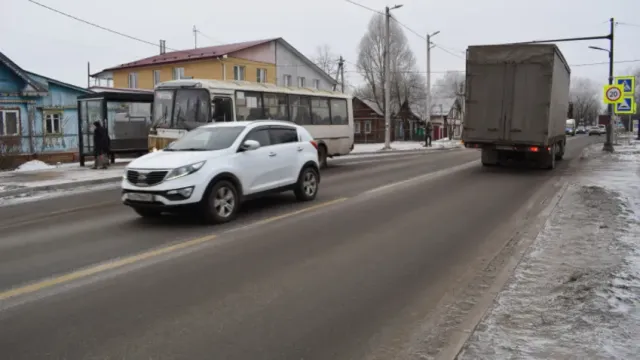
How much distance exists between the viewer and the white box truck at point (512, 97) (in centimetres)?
1561

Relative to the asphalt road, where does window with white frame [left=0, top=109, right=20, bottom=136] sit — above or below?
above

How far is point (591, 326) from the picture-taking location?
416 centimetres

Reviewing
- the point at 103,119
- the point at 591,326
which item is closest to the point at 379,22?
the point at 103,119

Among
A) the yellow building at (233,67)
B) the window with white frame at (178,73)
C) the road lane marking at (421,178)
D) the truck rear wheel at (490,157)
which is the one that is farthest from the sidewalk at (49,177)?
the window with white frame at (178,73)

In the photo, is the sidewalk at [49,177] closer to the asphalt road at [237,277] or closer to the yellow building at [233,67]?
the asphalt road at [237,277]

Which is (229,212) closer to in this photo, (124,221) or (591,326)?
(124,221)

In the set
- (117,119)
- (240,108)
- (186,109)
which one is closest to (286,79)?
(117,119)

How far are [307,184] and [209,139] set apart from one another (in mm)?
2411

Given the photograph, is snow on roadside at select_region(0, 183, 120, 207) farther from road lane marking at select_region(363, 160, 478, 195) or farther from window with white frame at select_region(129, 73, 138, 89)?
window with white frame at select_region(129, 73, 138, 89)

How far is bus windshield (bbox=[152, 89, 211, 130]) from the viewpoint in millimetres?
15453

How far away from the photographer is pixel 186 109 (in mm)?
15508

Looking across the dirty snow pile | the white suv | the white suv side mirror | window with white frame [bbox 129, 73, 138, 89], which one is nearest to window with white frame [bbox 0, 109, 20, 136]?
the white suv

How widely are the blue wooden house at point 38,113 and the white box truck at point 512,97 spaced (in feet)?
54.0

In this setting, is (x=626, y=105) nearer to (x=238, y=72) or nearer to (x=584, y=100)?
(x=238, y=72)
